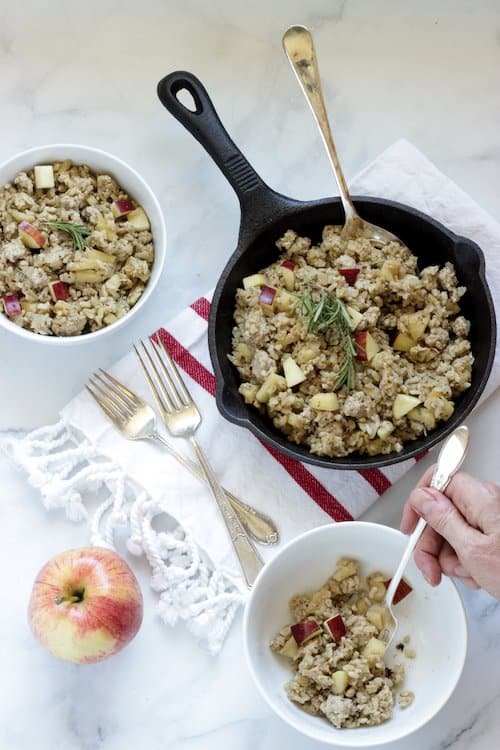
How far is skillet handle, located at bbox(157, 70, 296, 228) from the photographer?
2289 millimetres

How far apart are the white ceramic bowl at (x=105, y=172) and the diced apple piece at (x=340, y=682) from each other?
902 mm

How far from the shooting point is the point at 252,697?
235 cm

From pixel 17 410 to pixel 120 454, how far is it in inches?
11.2

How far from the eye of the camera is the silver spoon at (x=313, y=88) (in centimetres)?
230

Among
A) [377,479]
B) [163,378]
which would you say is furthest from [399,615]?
[163,378]

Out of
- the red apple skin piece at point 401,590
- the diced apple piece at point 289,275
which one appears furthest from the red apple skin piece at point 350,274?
the red apple skin piece at point 401,590

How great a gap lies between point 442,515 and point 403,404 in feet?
0.87

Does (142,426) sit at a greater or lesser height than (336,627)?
greater

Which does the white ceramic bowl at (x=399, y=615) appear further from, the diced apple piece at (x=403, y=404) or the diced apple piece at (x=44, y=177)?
the diced apple piece at (x=44, y=177)

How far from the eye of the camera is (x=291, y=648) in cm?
224

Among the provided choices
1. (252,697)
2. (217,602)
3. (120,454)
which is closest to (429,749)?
(252,697)

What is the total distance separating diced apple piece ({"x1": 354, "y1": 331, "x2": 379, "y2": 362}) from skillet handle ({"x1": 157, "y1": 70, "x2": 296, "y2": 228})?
0.34 m

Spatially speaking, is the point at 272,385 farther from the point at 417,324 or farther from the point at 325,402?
the point at 417,324

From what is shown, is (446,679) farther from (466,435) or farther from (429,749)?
(466,435)
